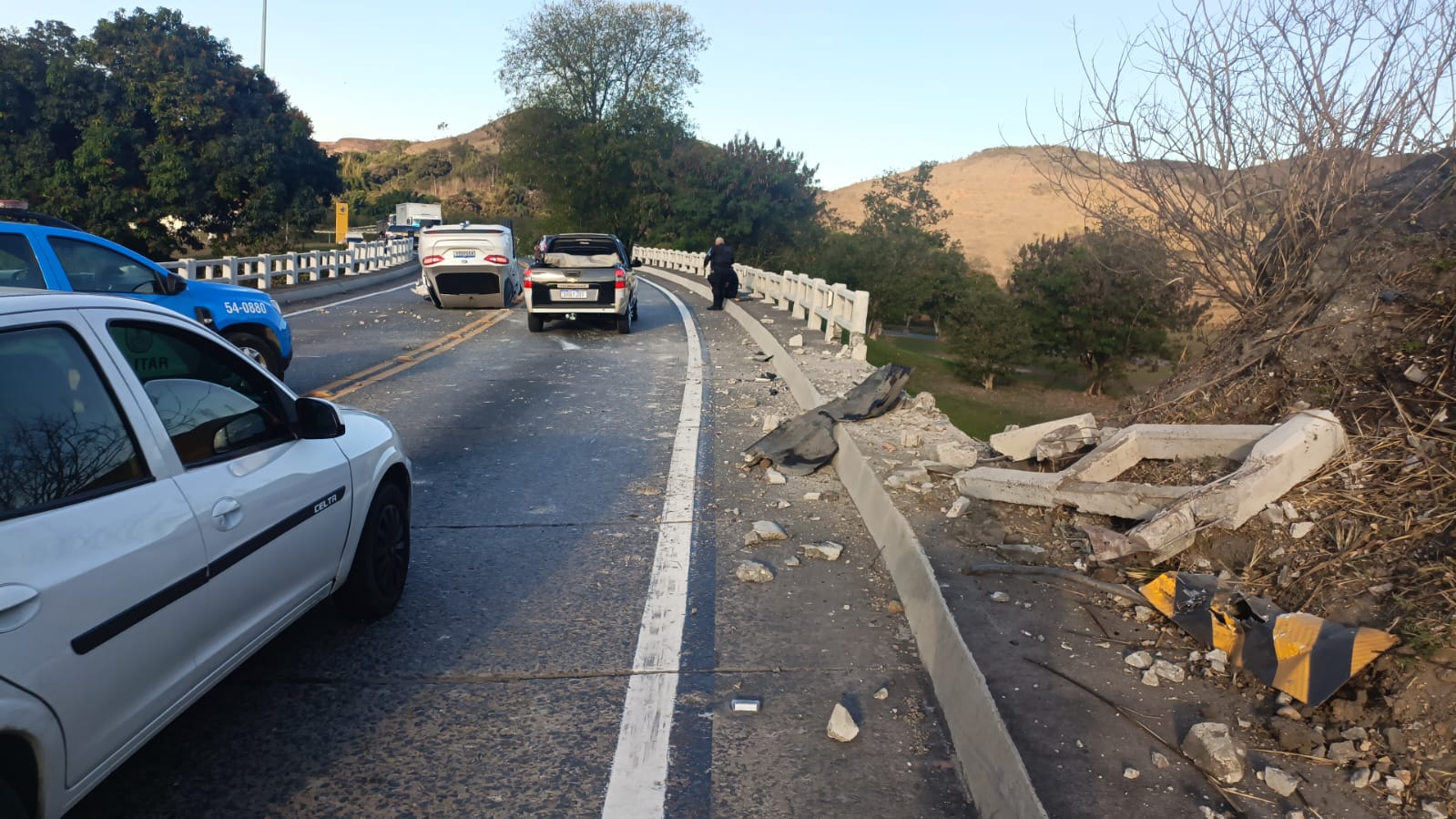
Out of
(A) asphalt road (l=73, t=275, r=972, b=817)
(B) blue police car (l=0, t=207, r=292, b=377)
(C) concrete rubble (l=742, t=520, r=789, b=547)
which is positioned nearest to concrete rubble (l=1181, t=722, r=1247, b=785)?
(A) asphalt road (l=73, t=275, r=972, b=817)

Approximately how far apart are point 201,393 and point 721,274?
21671 millimetres

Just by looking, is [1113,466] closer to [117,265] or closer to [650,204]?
[117,265]

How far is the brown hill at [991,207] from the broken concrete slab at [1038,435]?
90.9 m

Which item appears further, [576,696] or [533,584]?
[533,584]

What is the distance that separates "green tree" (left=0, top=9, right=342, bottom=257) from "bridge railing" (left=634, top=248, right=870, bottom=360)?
2203 cm

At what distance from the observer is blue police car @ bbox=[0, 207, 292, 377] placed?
831cm

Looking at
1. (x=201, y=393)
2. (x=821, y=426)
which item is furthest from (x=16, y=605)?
(x=821, y=426)

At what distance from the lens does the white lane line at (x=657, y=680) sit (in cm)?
357

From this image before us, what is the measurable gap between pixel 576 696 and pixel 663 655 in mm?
529

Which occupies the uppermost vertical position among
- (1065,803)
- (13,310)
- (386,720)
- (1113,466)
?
(13,310)

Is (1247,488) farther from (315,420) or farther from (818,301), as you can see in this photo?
(818,301)

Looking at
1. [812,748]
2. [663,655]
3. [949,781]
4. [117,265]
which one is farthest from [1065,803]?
[117,265]

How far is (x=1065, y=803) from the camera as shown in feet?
10.8

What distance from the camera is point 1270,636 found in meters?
4.09
